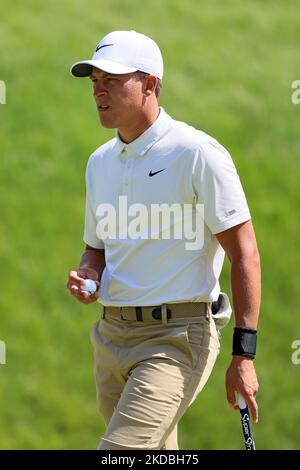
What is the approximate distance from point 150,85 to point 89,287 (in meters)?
0.87

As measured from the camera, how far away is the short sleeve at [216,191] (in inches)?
176

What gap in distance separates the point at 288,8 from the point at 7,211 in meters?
3.75

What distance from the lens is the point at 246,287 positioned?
14.7 ft

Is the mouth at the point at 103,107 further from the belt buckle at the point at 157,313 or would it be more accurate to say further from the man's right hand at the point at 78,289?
the belt buckle at the point at 157,313

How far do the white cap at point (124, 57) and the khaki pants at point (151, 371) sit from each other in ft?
3.33

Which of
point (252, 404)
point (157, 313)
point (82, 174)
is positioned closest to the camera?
point (252, 404)

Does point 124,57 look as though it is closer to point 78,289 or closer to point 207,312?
point 78,289

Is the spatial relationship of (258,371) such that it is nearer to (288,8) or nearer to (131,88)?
(288,8)

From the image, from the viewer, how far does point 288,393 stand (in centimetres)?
938

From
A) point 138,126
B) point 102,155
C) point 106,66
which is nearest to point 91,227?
point 102,155

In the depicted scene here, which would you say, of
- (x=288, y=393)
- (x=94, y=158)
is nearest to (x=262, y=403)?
(x=288, y=393)

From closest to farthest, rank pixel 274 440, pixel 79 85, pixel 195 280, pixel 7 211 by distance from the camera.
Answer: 1. pixel 195 280
2. pixel 274 440
3. pixel 7 211
4. pixel 79 85

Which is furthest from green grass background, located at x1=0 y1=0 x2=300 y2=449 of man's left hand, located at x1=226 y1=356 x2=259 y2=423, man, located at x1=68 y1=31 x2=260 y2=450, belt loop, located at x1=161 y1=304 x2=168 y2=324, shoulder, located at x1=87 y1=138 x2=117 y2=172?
man's left hand, located at x1=226 y1=356 x2=259 y2=423

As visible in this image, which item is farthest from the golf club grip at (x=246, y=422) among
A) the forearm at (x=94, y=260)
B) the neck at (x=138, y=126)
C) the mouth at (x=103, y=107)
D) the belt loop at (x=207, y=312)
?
the mouth at (x=103, y=107)
